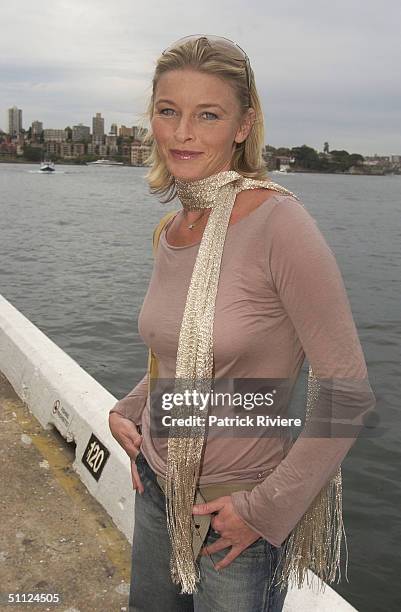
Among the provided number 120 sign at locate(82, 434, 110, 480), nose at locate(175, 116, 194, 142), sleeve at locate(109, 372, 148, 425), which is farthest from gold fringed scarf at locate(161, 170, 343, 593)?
number 120 sign at locate(82, 434, 110, 480)

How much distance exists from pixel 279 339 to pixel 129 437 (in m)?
0.72

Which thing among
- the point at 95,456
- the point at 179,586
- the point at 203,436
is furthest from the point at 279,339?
the point at 95,456

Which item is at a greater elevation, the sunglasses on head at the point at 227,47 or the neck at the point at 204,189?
the sunglasses on head at the point at 227,47

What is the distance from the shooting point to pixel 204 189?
1.79 metres

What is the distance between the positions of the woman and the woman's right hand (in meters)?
0.04

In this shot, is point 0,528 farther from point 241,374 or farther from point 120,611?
point 241,374

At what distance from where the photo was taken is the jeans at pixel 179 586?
165cm

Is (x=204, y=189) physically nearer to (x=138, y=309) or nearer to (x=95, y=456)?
(x=95, y=456)

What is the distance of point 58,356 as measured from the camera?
487 cm

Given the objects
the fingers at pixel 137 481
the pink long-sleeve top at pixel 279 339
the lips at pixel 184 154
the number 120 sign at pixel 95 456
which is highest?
the lips at pixel 184 154

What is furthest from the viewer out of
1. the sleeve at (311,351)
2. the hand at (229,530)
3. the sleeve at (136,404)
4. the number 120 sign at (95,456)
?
the number 120 sign at (95,456)

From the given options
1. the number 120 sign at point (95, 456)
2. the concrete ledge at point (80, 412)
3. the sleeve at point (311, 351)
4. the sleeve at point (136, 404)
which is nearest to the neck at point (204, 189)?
the sleeve at point (311, 351)

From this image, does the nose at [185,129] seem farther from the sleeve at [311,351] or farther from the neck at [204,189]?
the sleeve at [311,351]

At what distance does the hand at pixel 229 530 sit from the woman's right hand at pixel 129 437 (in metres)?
0.36
